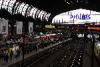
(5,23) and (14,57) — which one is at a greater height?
(5,23)

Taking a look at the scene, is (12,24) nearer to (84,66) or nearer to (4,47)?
(4,47)

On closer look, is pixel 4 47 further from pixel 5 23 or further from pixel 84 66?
pixel 5 23

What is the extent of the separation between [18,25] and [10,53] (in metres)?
16.5

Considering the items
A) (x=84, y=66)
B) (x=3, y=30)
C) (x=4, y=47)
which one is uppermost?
(x=3, y=30)

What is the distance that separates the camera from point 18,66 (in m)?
29.2

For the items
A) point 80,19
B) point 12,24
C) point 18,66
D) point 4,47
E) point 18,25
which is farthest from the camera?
point 80,19

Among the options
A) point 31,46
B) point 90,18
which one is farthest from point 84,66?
point 31,46

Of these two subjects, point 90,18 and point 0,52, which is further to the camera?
point 90,18

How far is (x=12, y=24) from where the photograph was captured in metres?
40.5

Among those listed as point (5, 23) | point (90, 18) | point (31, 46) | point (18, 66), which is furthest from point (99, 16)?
point (5, 23)

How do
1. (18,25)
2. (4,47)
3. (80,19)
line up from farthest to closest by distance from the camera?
1. (80,19)
2. (4,47)
3. (18,25)

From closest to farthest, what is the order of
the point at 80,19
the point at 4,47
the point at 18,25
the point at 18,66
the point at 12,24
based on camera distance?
1. the point at 18,25
2. the point at 18,66
3. the point at 4,47
4. the point at 12,24
5. the point at 80,19

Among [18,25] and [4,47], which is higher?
[18,25]

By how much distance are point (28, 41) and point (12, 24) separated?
504 cm
